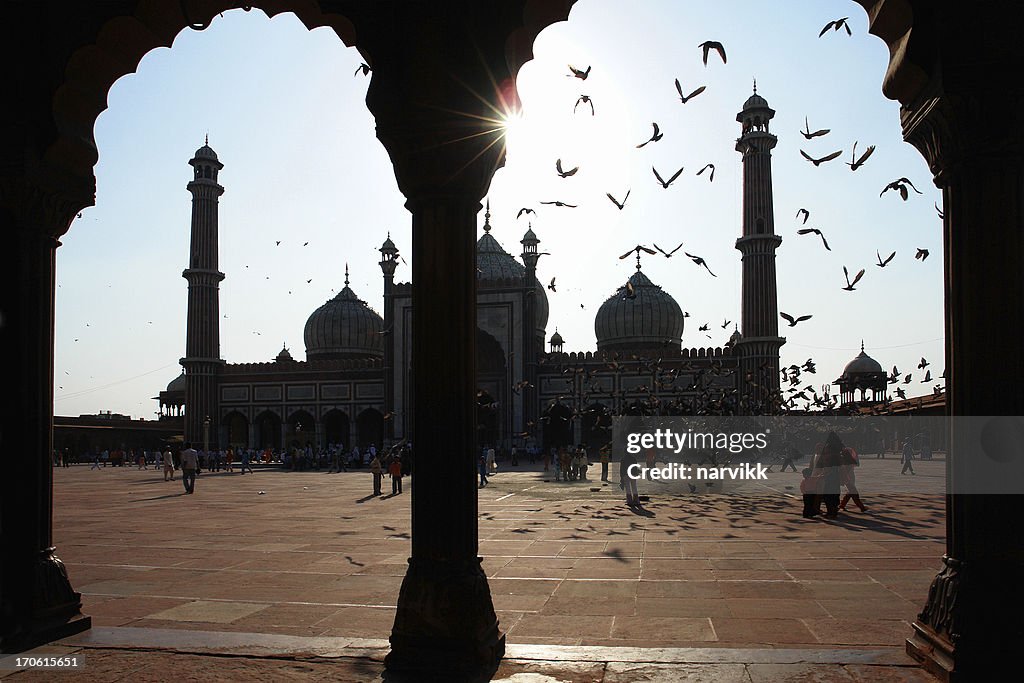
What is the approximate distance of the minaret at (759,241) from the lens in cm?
4028

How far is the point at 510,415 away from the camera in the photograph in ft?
148

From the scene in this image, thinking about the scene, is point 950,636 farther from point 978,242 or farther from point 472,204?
point 472,204

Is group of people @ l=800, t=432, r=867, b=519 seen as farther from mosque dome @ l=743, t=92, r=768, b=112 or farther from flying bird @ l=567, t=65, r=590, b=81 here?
mosque dome @ l=743, t=92, r=768, b=112

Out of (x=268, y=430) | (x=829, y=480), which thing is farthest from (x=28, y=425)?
(x=268, y=430)

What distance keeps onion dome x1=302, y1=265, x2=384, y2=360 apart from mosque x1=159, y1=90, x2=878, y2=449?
5.85 meters

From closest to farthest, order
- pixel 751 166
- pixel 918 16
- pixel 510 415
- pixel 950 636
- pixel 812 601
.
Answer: pixel 950 636, pixel 918 16, pixel 812 601, pixel 751 166, pixel 510 415

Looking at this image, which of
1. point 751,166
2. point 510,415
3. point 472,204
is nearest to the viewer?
point 472,204

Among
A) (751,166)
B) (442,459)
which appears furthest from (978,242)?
(751,166)

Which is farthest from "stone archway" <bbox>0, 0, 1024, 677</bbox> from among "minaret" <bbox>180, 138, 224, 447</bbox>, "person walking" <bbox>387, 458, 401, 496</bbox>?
"minaret" <bbox>180, 138, 224, 447</bbox>

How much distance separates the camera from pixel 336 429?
168 ft

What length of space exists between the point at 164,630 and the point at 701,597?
3463 mm

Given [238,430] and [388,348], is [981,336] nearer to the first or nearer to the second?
[388,348]

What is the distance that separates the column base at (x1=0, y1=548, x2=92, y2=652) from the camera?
15.9 feet

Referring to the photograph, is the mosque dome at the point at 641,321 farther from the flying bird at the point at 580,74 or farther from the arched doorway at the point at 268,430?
the flying bird at the point at 580,74
